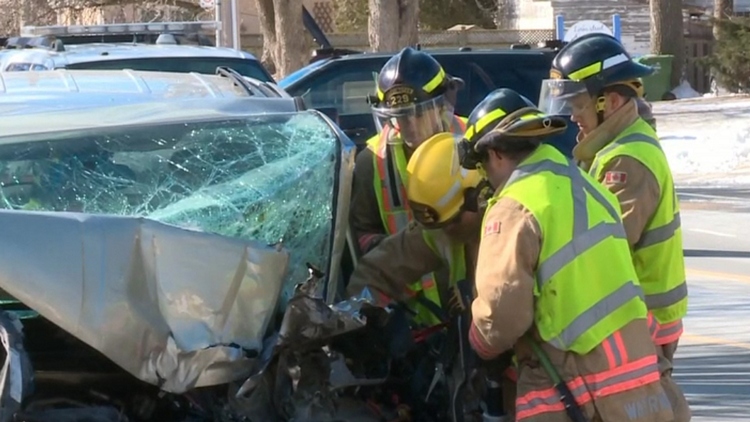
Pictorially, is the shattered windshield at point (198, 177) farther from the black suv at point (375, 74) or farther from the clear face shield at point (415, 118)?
the black suv at point (375, 74)

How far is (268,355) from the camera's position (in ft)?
12.0

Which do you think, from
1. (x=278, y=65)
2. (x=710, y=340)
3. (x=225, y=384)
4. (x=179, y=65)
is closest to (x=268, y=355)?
(x=225, y=384)

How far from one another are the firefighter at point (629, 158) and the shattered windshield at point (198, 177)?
94 centimetres

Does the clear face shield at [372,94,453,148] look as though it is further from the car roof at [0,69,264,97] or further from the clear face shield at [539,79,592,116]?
the car roof at [0,69,264,97]

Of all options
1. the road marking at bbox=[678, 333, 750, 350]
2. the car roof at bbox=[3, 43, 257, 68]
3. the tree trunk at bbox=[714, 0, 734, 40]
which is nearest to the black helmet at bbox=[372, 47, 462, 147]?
the car roof at bbox=[3, 43, 257, 68]

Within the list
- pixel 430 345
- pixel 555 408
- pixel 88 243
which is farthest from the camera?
pixel 430 345

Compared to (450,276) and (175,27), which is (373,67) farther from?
(450,276)

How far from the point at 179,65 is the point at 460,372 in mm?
5103

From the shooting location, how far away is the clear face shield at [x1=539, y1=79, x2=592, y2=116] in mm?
4516

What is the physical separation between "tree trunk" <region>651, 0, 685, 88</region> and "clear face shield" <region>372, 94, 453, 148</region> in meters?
27.6

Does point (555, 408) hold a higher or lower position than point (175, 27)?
lower

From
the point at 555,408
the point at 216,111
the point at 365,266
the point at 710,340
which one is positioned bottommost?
the point at 710,340

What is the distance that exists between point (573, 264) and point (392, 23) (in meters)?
16.0

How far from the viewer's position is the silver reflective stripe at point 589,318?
3.56 meters
